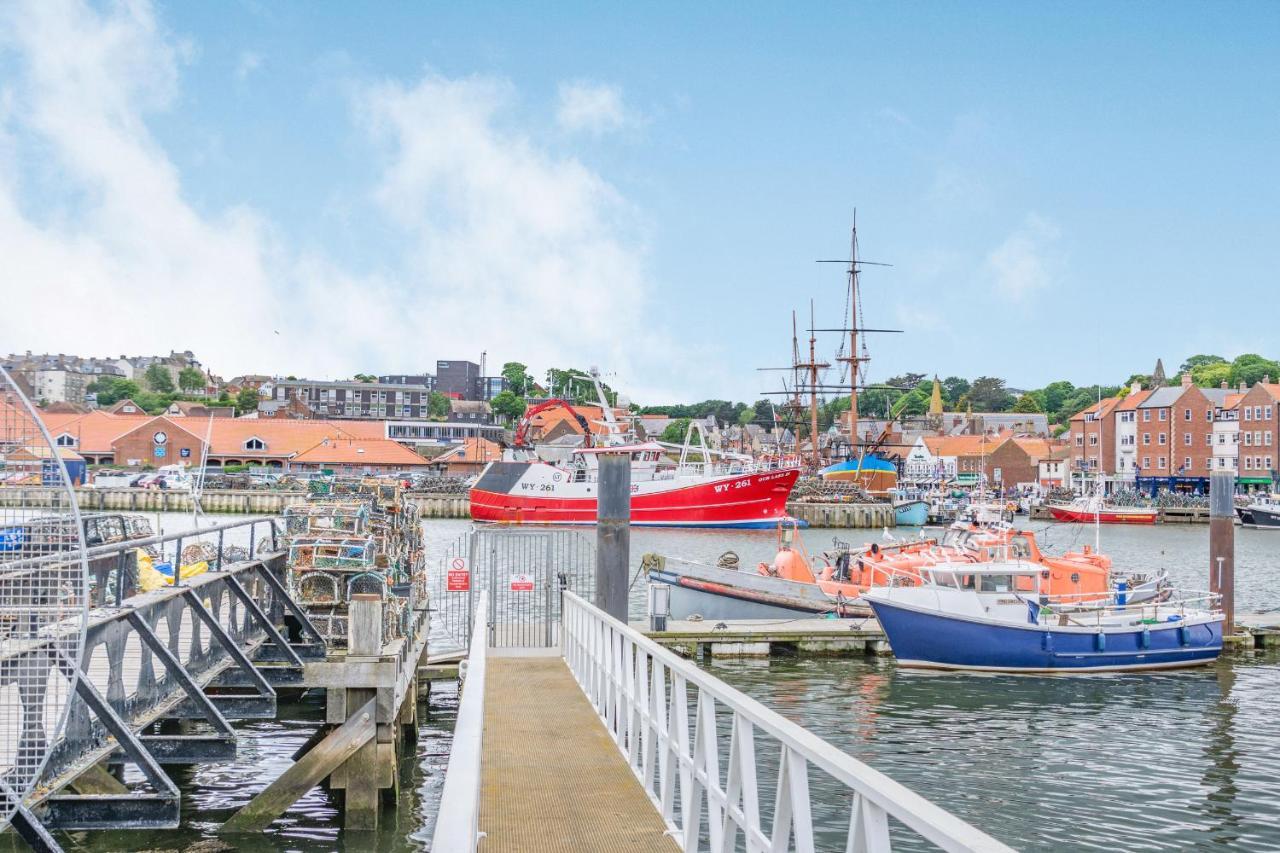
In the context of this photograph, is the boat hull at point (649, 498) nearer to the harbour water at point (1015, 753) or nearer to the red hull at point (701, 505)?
the red hull at point (701, 505)

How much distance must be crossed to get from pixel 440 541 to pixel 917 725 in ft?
153

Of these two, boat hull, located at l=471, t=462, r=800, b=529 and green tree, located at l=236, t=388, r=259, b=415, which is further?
green tree, located at l=236, t=388, r=259, b=415

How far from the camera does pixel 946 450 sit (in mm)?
143750

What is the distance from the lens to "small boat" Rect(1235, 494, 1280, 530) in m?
83.4

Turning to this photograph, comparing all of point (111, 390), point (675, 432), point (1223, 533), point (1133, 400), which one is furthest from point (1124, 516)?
point (111, 390)

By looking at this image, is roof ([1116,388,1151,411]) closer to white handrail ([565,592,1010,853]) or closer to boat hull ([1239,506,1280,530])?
boat hull ([1239,506,1280,530])

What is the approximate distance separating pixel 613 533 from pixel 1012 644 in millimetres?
11232

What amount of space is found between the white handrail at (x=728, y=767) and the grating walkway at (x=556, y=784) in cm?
16

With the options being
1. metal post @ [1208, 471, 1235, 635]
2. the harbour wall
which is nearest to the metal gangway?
metal post @ [1208, 471, 1235, 635]

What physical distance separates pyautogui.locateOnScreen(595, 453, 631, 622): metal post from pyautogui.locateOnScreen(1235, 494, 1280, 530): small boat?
80.0m

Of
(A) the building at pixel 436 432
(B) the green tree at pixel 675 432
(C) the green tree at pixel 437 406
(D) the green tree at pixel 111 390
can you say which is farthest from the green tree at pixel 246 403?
(B) the green tree at pixel 675 432

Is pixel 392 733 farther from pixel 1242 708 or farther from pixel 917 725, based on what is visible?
pixel 1242 708

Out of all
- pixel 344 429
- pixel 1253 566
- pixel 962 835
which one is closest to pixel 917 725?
pixel 962 835

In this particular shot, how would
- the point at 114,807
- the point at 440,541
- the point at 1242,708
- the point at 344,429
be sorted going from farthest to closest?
the point at 344,429 < the point at 440,541 < the point at 1242,708 < the point at 114,807
